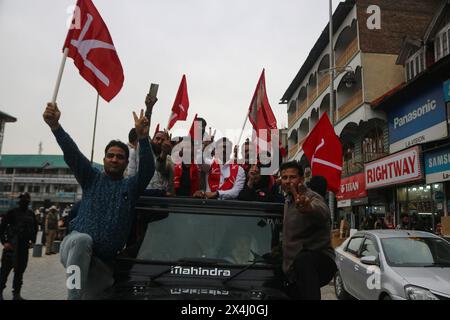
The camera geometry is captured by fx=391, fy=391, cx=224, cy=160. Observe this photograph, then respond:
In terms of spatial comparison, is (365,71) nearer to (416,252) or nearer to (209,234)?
(416,252)

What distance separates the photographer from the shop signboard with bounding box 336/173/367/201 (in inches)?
787

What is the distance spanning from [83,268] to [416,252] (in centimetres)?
570

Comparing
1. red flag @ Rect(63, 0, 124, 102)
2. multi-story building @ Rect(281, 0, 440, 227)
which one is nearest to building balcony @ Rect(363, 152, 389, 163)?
multi-story building @ Rect(281, 0, 440, 227)

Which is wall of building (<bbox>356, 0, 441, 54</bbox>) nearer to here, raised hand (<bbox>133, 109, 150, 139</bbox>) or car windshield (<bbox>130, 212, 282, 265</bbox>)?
car windshield (<bbox>130, 212, 282, 265</bbox>)

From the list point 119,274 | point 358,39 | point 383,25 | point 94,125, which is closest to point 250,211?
point 119,274

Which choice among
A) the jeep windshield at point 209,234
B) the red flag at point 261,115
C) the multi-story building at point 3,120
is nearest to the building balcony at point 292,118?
the red flag at point 261,115

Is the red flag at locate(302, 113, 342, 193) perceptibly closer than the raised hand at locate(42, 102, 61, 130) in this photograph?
No

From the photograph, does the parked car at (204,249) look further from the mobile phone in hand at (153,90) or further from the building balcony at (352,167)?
the building balcony at (352,167)

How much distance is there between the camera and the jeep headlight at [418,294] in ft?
16.7

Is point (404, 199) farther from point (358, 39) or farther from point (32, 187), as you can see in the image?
point (32, 187)

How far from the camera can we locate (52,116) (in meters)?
3.10

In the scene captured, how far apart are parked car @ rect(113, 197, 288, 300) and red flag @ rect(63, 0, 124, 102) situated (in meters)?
1.89
